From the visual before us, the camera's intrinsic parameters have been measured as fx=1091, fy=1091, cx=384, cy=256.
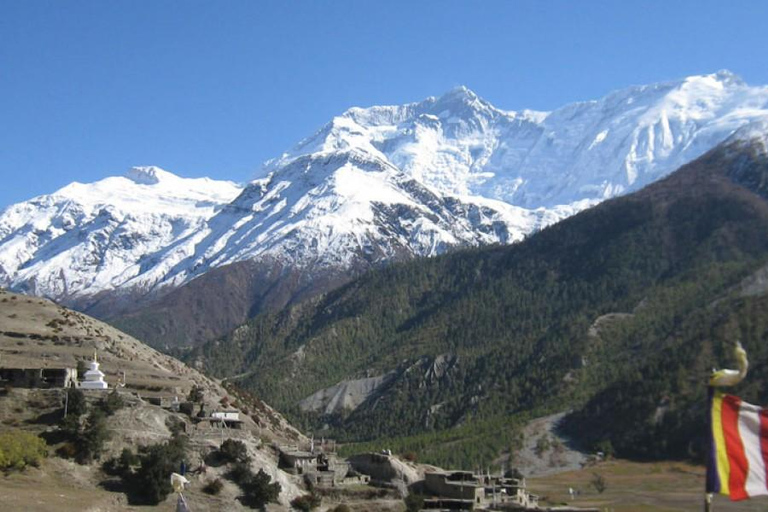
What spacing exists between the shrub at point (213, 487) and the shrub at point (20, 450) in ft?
42.7

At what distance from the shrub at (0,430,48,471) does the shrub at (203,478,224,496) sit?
42.7ft

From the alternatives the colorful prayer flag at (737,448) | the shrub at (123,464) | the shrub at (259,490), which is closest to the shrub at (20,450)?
the shrub at (123,464)

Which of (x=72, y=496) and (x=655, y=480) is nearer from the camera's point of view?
(x=72, y=496)

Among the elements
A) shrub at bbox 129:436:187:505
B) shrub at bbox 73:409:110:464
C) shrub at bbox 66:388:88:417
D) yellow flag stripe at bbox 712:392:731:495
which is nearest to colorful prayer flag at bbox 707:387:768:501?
yellow flag stripe at bbox 712:392:731:495

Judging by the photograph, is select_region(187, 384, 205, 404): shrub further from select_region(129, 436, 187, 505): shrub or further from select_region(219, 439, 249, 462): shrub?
select_region(129, 436, 187, 505): shrub

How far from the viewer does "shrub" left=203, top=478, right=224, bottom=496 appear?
89.2 meters

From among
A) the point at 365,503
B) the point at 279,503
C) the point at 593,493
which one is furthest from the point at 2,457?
the point at 593,493

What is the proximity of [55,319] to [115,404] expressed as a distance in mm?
43865

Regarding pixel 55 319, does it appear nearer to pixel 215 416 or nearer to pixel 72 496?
pixel 215 416

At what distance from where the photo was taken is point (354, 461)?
110312mm

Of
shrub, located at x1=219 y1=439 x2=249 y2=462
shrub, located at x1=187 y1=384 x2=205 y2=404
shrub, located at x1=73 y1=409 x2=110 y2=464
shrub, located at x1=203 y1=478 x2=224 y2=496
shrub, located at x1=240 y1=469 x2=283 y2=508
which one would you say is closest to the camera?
shrub, located at x1=73 y1=409 x2=110 y2=464

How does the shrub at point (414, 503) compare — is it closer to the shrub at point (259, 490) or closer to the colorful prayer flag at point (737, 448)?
the shrub at point (259, 490)

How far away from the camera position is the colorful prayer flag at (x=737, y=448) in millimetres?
24562

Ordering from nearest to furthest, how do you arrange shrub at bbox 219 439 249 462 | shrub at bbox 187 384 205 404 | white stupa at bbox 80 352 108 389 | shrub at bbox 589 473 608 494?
shrub at bbox 219 439 249 462
white stupa at bbox 80 352 108 389
shrub at bbox 187 384 205 404
shrub at bbox 589 473 608 494
